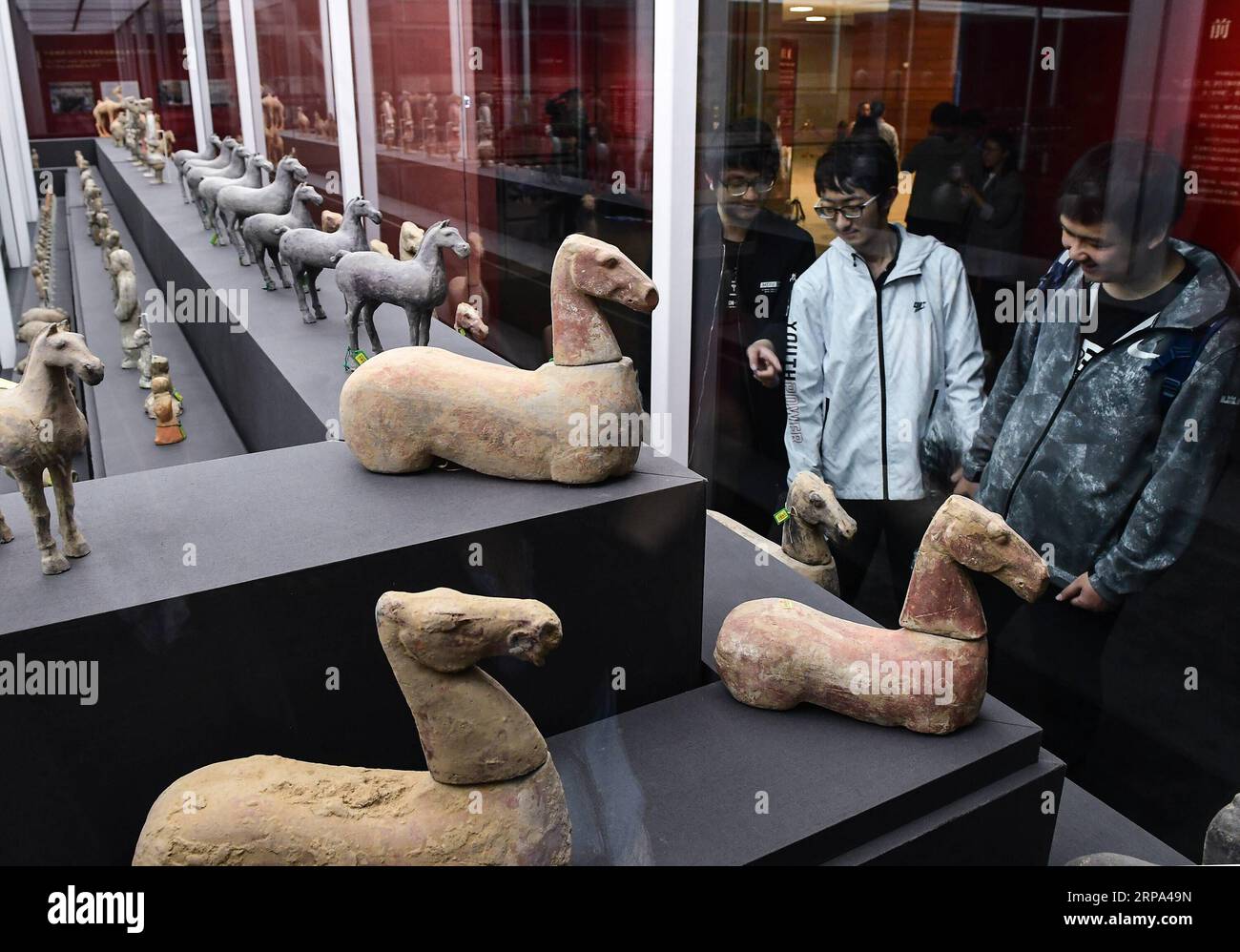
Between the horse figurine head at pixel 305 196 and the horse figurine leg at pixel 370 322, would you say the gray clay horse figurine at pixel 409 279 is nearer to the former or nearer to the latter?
the horse figurine leg at pixel 370 322

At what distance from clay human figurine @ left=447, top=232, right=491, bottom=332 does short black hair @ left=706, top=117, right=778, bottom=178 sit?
167 cm

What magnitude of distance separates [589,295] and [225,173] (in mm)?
4999

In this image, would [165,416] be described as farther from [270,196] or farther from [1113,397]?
[1113,397]

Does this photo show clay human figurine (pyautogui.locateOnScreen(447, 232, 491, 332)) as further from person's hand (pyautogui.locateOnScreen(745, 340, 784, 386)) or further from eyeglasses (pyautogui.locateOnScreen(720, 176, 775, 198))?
person's hand (pyautogui.locateOnScreen(745, 340, 784, 386))

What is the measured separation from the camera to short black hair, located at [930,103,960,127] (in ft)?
9.89

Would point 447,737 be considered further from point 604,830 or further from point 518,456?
point 518,456

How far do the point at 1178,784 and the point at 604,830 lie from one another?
194 cm

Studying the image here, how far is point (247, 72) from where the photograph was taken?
9484mm

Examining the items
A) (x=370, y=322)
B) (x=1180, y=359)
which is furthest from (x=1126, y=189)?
(x=370, y=322)

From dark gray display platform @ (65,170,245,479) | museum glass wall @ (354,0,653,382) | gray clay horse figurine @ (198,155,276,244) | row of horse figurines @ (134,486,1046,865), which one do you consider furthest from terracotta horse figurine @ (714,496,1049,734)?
gray clay horse figurine @ (198,155,276,244)

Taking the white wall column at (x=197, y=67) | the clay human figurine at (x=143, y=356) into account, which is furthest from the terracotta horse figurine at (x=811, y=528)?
the white wall column at (x=197, y=67)

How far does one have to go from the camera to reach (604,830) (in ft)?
6.31

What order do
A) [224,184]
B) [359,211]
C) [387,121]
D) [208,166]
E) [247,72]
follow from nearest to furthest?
[359,211] < [224,184] < [387,121] < [208,166] < [247,72]
